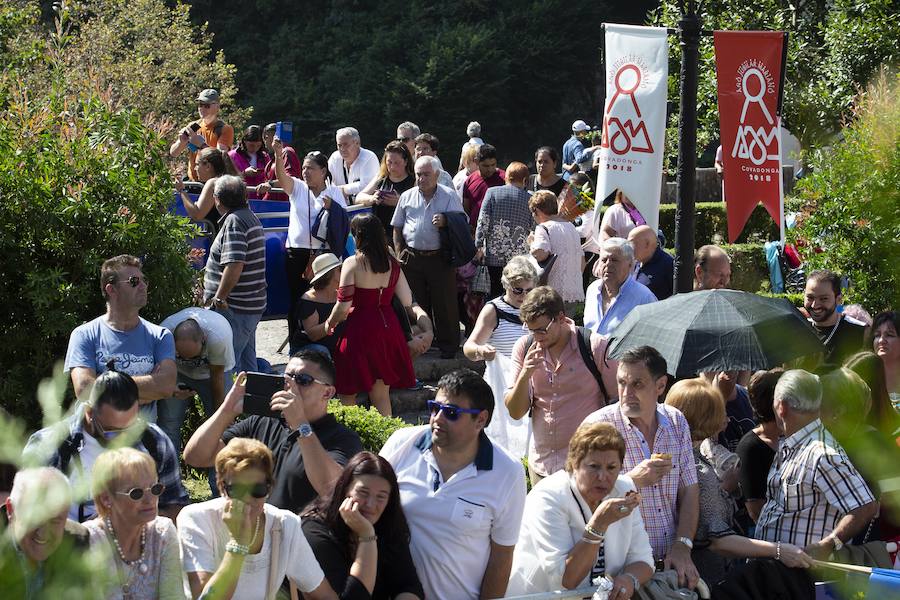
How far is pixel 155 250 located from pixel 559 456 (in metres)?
3.15

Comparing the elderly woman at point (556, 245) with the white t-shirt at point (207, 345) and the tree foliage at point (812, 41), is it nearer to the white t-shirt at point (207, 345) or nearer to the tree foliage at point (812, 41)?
the white t-shirt at point (207, 345)

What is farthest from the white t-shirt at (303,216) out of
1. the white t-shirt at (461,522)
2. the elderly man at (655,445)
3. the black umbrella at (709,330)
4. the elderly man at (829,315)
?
the white t-shirt at (461,522)

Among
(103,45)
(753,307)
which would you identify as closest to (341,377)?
(753,307)

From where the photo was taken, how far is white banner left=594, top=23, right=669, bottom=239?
836cm

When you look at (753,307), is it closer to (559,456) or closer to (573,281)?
(559,456)

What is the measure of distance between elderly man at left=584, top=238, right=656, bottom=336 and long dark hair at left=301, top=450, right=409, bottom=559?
2.58 metres

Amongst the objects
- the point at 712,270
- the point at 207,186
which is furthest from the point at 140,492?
the point at 207,186

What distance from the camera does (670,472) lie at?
17.3 ft

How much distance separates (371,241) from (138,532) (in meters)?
3.99

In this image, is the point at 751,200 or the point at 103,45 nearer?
the point at 751,200

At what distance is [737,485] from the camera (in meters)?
5.74

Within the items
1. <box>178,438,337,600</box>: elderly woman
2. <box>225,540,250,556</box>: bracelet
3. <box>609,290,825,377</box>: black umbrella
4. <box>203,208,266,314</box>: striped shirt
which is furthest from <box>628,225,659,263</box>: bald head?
<box>225,540,250,556</box>: bracelet

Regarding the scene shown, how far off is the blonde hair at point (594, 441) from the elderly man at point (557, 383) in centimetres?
119

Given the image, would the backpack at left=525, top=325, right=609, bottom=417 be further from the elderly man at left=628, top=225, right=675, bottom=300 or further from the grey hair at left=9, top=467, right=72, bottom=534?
the grey hair at left=9, top=467, right=72, bottom=534
